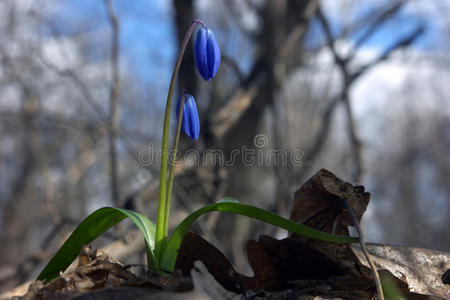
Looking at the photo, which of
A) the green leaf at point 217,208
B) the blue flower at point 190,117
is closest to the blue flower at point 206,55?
the blue flower at point 190,117

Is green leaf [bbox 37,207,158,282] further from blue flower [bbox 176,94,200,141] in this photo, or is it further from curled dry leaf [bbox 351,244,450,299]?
curled dry leaf [bbox 351,244,450,299]

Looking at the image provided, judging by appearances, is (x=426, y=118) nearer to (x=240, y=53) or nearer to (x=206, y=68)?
(x=240, y=53)

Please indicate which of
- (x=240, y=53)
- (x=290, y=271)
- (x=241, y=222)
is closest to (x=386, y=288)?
(x=290, y=271)

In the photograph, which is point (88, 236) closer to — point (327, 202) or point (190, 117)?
point (190, 117)

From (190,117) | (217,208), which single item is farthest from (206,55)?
(217,208)

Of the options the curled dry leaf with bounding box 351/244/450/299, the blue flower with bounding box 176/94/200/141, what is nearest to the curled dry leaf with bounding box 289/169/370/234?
the curled dry leaf with bounding box 351/244/450/299

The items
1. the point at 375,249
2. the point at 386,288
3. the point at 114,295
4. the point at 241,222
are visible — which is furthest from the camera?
the point at 241,222
